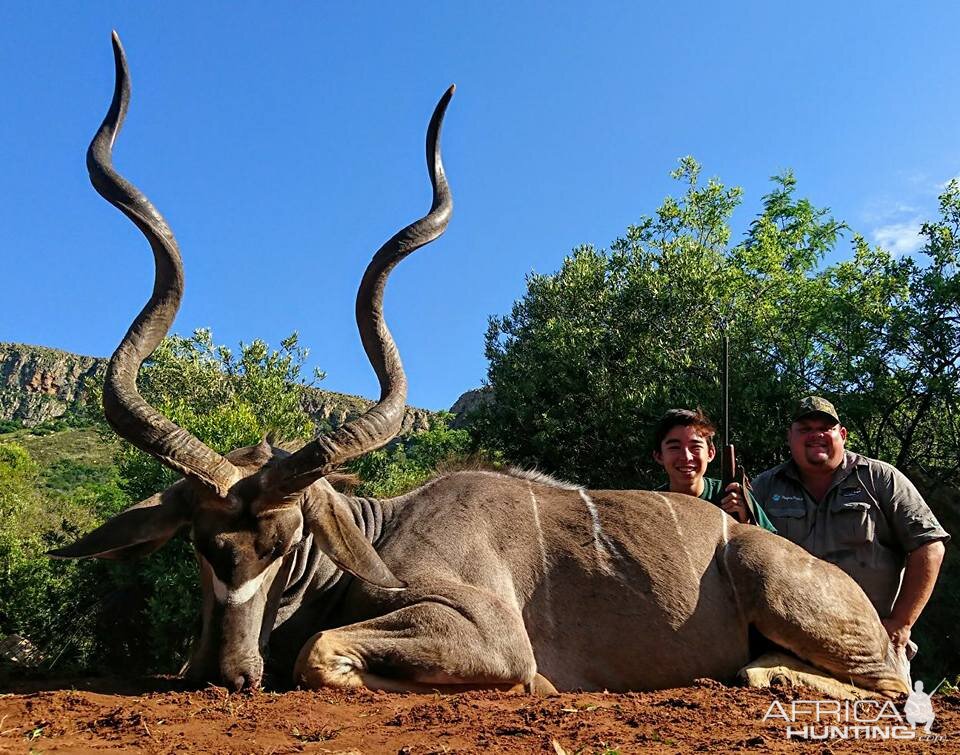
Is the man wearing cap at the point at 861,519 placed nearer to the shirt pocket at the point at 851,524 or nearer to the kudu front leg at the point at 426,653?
the shirt pocket at the point at 851,524

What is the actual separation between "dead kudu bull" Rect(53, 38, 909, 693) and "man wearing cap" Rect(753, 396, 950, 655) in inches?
33.5

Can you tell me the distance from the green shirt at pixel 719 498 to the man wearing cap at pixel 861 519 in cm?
21

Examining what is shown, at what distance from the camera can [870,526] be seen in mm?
5219

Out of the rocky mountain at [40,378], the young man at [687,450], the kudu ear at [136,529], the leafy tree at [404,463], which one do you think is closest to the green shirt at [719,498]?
the young man at [687,450]

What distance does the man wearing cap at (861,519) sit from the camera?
5.07 m

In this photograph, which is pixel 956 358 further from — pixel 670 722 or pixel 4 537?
pixel 4 537

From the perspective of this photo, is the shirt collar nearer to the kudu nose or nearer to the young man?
the young man

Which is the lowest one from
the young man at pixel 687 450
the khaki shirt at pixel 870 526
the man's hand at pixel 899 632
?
the man's hand at pixel 899 632

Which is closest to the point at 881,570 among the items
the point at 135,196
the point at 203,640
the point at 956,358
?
the point at 203,640

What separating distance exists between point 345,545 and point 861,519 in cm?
324

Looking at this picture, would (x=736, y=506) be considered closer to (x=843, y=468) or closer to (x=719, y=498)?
(x=719, y=498)

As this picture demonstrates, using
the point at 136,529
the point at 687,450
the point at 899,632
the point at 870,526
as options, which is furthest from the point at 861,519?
the point at 136,529

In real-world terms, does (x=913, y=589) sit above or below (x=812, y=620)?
above

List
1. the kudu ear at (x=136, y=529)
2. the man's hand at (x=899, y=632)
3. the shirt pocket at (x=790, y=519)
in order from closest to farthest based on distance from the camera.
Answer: the kudu ear at (x=136, y=529), the man's hand at (x=899, y=632), the shirt pocket at (x=790, y=519)
